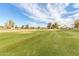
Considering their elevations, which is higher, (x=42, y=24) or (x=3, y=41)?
(x=42, y=24)

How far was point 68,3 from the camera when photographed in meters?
1.55

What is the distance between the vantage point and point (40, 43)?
61.6 inches

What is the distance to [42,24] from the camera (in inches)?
61.8

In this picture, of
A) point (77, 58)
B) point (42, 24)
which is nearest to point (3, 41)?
point (42, 24)

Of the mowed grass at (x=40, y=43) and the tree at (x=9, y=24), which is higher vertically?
the tree at (x=9, y=24)

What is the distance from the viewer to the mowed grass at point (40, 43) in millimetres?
1534

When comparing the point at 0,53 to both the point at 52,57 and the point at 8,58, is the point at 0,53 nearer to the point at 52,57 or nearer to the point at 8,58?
the point at 8,58

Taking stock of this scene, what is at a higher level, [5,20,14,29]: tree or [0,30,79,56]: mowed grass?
[5,20,14,29]: tree

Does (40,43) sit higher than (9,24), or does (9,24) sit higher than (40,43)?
(9,24)

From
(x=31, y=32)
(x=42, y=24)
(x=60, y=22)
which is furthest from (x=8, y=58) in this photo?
(x=60, y=22)

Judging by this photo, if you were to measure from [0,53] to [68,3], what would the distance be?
743 mm

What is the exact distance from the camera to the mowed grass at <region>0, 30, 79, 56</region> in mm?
1534

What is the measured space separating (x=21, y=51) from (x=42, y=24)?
30 centimetres

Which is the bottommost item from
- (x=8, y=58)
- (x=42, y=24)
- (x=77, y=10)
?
(x=8, y=58)
